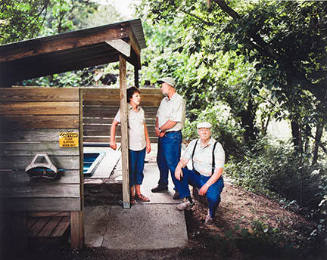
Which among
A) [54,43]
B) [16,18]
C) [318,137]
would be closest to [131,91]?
[54,43]

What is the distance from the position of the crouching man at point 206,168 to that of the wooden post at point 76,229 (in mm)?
1634

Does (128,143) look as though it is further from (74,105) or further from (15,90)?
(15,90)

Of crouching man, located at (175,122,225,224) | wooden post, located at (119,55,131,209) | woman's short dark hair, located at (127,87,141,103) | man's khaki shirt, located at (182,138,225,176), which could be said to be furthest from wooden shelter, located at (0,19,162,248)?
man's khaki shirt, located at (182,138,225,176)

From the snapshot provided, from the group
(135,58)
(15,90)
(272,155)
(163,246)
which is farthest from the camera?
(272,155)

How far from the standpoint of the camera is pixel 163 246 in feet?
12.4

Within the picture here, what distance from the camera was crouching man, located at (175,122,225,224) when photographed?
417cm

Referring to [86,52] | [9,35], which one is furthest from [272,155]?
[9,35]

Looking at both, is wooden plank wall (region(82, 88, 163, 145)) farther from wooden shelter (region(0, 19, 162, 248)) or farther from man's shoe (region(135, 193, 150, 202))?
wooden shelter (region(0, 19, 162, 248))

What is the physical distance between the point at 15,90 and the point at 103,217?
2405 mm

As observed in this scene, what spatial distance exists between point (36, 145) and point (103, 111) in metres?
4.67

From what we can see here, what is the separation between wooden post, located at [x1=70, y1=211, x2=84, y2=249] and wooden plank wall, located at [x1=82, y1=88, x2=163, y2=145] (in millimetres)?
4463

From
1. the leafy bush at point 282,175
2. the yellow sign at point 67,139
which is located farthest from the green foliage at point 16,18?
the leafy bush at point 282,175

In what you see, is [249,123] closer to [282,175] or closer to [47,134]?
[282,175]

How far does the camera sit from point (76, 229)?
3.72 metres
